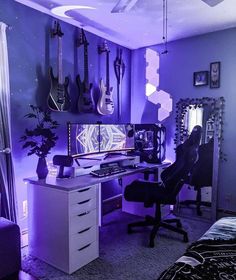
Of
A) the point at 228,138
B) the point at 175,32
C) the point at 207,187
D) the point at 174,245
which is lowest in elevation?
the point at 174,245

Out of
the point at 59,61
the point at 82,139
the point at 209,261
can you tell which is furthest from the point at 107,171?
the point at 209,261

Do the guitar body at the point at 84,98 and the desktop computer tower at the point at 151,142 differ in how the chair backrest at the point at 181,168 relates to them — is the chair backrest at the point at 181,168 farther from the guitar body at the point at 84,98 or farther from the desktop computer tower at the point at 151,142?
the guitar body at the point at 84,98

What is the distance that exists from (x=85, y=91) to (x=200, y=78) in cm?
148

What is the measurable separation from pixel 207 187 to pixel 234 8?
6.61ft

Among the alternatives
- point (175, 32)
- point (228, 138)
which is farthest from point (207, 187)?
point (175, 32)

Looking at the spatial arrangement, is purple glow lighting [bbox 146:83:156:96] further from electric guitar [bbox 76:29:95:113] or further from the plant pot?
the plant pot

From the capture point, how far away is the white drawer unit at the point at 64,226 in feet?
6.52

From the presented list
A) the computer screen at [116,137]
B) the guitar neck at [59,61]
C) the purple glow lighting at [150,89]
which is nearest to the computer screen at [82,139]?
the computer screen at [116,137]

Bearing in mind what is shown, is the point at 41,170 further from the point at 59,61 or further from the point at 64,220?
the point at 59,61

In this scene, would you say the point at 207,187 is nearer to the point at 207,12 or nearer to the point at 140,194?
the point at 140,194

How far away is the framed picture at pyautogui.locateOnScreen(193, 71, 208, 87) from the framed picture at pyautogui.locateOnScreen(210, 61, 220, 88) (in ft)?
0.24

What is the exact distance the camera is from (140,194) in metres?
2.57

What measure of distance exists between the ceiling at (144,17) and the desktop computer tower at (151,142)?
1193mm

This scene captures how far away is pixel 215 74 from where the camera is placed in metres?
3.10
